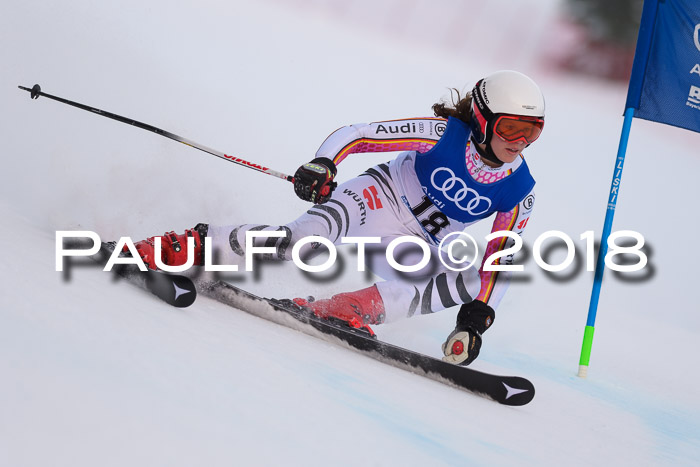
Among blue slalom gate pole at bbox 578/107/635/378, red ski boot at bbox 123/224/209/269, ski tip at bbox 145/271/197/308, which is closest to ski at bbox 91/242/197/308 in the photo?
ski tip at bbox 145/271/197/308

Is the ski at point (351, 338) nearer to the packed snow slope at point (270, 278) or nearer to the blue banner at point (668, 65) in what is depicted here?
the packed snow slope at point (270, 278)

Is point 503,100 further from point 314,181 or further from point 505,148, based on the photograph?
point 314,181

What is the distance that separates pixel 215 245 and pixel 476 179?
1131mm

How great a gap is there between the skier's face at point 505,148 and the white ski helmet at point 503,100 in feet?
0.11

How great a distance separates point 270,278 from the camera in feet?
12.7

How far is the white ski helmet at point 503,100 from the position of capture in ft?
9.89

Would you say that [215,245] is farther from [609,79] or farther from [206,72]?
[609,79]

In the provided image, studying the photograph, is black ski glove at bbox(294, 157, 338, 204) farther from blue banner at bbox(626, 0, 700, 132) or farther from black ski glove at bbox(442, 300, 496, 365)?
blue banner at bbox(626, 0, 700, 132)

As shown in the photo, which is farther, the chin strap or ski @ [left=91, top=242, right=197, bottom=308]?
the chin strap

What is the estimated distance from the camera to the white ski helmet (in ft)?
9.89

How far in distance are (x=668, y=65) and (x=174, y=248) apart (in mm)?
2885

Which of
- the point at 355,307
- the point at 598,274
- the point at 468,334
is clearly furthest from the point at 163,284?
the point at 598,274

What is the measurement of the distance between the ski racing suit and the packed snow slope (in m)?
→ 0.46

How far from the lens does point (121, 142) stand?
17.8 ft
